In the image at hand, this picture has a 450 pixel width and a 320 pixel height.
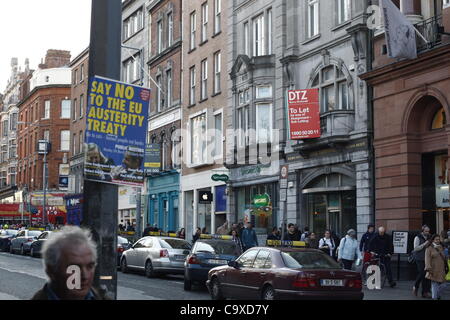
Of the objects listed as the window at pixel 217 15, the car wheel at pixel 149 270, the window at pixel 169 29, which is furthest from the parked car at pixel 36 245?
the window at pixel 169 29

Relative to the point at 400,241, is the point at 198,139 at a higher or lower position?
higher

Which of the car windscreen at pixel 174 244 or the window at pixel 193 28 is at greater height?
the window at pixel 193 28

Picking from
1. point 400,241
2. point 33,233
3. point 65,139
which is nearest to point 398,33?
point 400,241

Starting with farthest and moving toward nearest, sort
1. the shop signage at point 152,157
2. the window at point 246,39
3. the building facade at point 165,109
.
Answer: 1. the shop signage at point 152,157
2. the building facade at point 165,109
3. the window at point 246,39

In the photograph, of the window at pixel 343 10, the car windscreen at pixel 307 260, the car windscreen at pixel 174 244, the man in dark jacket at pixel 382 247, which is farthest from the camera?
the window at pixel 343 10

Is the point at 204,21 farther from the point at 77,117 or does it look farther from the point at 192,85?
the point at 77,117

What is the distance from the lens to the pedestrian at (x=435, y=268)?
18.5 metres

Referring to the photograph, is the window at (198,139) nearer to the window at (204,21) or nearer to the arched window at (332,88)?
the window at (204,21)

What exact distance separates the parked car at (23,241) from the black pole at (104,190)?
3518 cm

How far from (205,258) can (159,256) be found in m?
4.31

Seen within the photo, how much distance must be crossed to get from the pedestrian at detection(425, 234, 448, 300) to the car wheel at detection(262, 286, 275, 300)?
485cm

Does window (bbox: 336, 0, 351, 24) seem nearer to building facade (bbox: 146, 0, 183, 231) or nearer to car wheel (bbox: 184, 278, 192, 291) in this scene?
car wheel (bbox: 184, 278, 192, 291)

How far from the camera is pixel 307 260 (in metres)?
16.0
